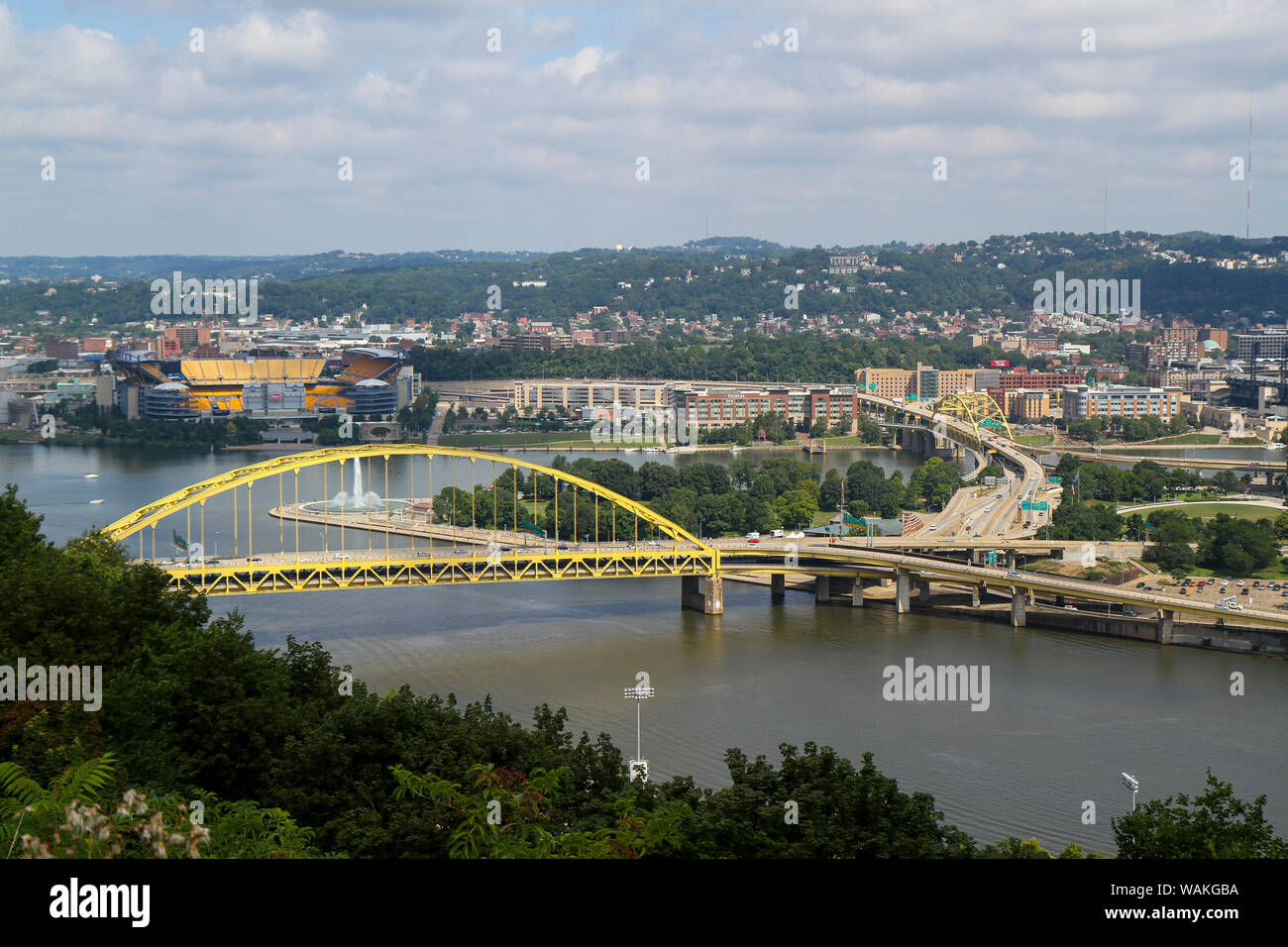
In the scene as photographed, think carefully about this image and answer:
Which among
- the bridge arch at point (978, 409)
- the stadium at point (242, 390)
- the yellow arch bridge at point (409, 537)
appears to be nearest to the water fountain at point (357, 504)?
the yellow arch bridge at point (409, 537)

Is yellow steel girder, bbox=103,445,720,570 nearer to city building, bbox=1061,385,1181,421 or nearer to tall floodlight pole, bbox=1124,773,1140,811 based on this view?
tall floodlight pole, bbox=1124,773,1140,811

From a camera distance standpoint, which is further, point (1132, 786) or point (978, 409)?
point (978, 409)

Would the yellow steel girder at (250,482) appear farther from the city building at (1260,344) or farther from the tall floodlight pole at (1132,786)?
the city building at (1260,344)

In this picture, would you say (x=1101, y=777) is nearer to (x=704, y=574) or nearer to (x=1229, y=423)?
(x=704, y=574)

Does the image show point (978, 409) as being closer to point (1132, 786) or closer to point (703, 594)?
point (703, 594)

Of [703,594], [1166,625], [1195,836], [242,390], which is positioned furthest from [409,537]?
[242,390]
